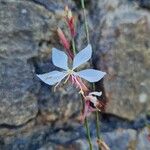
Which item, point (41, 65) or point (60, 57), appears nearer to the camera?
point (60, 57)

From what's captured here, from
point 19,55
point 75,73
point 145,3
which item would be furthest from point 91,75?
point 145,3

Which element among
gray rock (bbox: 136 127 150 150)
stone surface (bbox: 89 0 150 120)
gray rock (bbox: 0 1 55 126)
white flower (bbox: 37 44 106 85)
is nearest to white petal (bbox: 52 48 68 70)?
white flower (bbox: 37 44 106 85)

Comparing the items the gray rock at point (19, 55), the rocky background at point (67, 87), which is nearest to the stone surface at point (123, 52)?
the rocky background at point (67, 87)

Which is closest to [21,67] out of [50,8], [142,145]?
[50,8]

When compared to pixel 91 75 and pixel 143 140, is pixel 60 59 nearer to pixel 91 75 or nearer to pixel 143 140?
pixel 91 75

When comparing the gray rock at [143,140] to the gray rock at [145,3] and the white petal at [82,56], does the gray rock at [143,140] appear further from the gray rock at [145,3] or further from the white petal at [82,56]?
the white petal at [82,56]

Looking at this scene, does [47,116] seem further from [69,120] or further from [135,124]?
[135,124]
